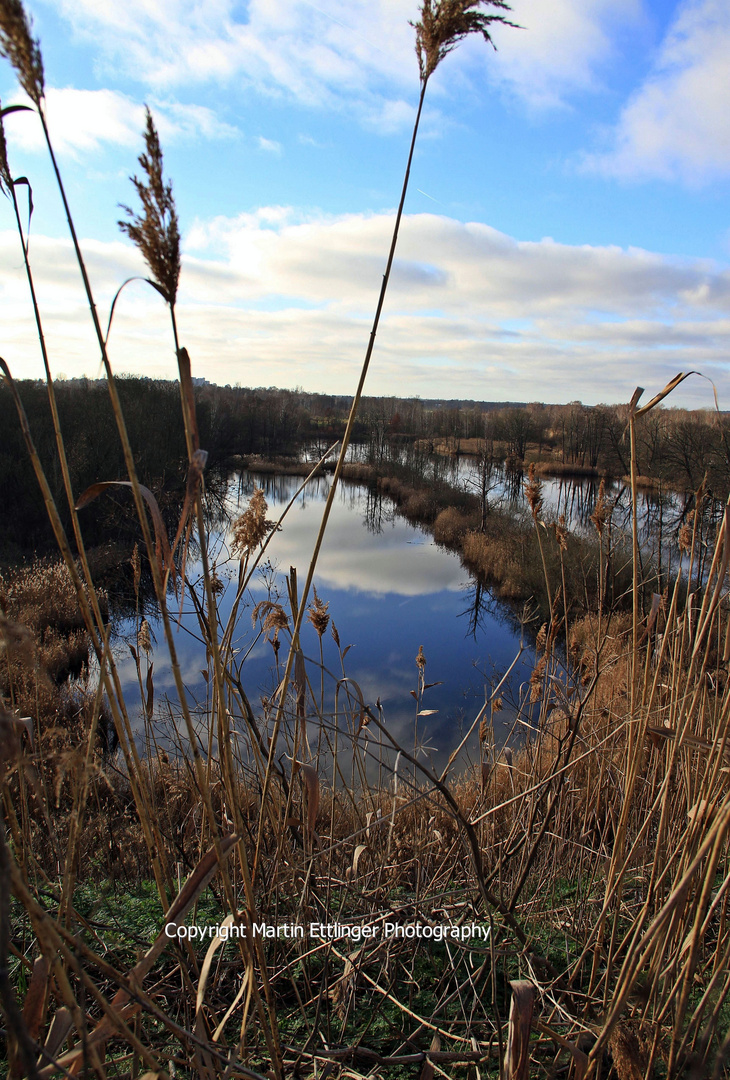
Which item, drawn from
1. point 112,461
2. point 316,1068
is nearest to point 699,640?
point 316,1068

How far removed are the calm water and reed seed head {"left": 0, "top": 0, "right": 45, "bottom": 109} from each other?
155 inches

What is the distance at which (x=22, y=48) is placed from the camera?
0.69m

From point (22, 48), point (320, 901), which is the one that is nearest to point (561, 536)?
point (320, 901)

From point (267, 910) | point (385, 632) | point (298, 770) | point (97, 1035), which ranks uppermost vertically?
point (97, 1035)

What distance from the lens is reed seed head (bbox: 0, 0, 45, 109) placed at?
0.67m

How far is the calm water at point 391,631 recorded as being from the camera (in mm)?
9078

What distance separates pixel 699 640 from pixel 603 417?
115 feet

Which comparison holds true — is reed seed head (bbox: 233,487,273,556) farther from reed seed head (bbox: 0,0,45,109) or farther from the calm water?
the calm water

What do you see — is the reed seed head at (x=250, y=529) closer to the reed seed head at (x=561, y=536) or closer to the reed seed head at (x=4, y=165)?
the reed seed head at (x=4, y=165)

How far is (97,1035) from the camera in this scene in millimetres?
729

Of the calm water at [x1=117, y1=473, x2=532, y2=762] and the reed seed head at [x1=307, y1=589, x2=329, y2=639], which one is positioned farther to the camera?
the calm water at [x1=117, y1=473, x2=532, y2=762]

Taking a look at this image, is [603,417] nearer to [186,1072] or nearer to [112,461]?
[112,461]

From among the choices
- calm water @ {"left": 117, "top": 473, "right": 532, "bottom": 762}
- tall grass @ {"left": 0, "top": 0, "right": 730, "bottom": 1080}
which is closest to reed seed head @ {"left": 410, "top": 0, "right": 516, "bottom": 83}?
tall grass @ {"left": 0, "top": 0, "right": 730, "bottom": 1080}

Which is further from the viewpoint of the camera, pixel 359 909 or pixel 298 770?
pixel 359 909
